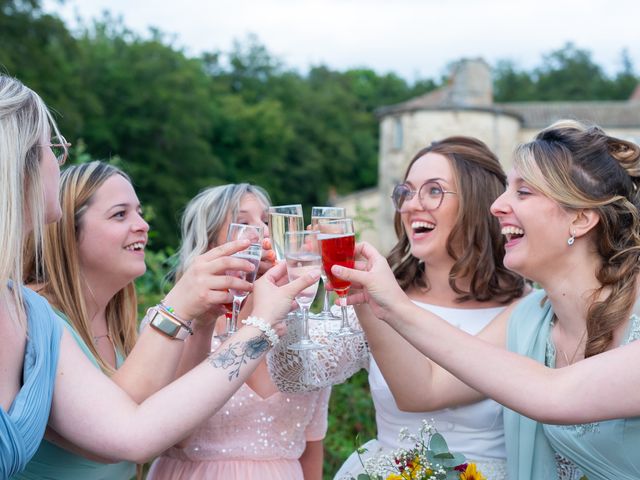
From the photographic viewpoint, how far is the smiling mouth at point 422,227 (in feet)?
12.7

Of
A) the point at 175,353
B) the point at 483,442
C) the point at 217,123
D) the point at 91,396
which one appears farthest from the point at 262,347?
the point at 217,123

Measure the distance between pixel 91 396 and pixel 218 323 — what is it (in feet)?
4.31

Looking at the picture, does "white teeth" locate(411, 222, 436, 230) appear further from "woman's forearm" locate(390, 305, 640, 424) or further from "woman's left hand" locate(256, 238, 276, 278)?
"woman's forearm" locate(390, 305, 640, 424)

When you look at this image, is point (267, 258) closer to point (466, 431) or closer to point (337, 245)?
point (337, 245)

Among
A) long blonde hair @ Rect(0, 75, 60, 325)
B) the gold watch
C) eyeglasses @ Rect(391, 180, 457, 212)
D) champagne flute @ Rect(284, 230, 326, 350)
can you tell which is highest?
long blonde hair @ Rect(0, 75, 60, 325)

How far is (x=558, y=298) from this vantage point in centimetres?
316

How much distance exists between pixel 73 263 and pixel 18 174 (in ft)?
4.17

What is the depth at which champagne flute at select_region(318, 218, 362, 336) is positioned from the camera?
2729mm

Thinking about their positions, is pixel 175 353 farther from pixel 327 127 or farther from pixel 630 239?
pixel 327 127

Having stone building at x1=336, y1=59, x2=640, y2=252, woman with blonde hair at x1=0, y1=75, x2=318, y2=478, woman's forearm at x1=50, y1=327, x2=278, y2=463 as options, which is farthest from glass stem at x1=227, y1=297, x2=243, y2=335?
stone building at x1=336, y1=59, x2=640, y2=252

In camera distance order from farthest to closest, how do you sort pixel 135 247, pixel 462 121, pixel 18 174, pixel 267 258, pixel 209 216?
pixel 462 121
pixel 209 216
pixel 135 247
pixel 267 258
pixel 18 174

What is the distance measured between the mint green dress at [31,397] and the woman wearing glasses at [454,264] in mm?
1646

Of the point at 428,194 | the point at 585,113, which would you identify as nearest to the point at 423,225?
the point at 428,194

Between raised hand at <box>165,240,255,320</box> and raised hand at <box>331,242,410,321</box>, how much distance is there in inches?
14.8
